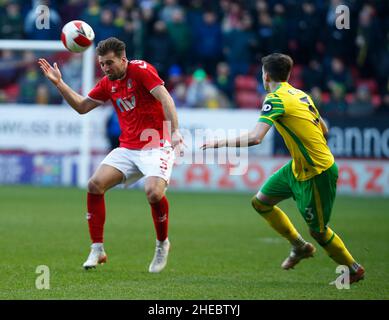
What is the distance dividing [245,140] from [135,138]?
1.88 meters

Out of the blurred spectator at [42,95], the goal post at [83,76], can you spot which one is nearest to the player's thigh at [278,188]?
the goal post at [83,76]

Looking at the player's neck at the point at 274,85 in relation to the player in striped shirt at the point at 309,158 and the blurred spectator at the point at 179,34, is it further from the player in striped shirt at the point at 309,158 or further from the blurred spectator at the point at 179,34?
the blurred spectator at the point at 179,34

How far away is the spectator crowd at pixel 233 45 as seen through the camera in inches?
843

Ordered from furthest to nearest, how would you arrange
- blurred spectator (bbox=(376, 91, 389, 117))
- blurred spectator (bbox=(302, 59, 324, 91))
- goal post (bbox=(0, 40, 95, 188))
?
blurred spectator (bbox=(302, 59, 324, 91)) < blurred spectator (bbox=(376, 91, 389, 117)) < goal post (bbox=(0, 40, 95, 188))

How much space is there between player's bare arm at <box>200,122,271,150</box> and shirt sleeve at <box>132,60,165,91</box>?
157cm

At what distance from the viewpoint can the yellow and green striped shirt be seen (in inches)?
321

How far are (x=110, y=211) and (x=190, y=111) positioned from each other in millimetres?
6048

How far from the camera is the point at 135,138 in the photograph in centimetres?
925

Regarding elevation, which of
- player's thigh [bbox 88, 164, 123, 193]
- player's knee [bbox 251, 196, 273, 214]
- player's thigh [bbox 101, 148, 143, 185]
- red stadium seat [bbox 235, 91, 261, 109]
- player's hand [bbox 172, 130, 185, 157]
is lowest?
player's knee [bbox 251, 196, 273, 214]

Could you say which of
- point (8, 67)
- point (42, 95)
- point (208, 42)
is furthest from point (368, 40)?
point (8, 67)

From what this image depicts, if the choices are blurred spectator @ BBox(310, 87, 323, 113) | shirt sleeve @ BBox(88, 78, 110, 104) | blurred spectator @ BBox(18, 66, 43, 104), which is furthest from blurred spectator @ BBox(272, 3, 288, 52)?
shirt sleeve @ BBox(88, 78, 110, 104)

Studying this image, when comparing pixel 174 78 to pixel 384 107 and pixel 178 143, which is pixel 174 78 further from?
pixel 178 143

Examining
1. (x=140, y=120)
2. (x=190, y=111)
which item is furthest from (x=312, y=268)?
(x=190, y=111)

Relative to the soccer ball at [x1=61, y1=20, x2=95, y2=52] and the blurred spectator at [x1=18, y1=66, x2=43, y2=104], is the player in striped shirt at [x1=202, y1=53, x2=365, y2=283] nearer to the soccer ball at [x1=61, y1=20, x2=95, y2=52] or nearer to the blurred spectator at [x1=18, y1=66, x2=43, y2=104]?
the soccer ball at [x1=61, y1=20, x2=95, y2=52]
